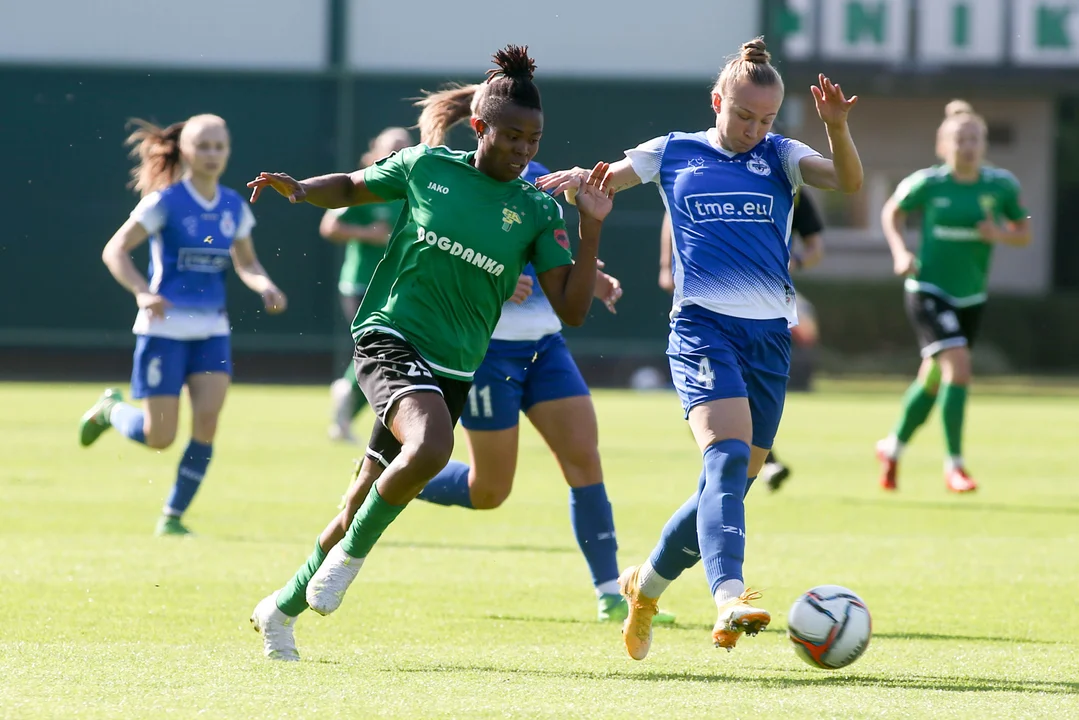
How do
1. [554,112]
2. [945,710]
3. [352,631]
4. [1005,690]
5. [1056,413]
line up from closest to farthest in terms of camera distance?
[945,710] → [1005,690] → [352,631] → [1056,413] → [554,112]

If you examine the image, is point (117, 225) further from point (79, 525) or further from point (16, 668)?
point (16, 668)

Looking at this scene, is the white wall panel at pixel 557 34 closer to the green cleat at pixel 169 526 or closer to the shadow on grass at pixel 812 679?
the green cleat at pixel 169 526

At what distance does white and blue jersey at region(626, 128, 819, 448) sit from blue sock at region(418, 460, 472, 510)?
5.12ft

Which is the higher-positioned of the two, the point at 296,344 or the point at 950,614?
the point at 950,614

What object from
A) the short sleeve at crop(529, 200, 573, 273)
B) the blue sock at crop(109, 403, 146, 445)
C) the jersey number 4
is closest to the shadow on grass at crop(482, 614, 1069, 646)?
the jersey number 4

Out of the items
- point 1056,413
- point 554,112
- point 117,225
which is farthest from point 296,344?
point 1056,413

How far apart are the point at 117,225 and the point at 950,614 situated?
1840 cm

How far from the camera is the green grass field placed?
4.82 m

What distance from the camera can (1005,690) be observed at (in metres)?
5.07

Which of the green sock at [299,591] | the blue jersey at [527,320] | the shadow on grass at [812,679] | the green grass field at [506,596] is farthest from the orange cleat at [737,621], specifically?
the blue jersey at [527,320]

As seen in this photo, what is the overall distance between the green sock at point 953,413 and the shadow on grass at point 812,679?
5950 millimetres

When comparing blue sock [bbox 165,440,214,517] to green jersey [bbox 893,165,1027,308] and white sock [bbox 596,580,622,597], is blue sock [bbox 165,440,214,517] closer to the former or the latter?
white sock [bbox 596,580,622,597]

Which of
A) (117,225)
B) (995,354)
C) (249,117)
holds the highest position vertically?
(249,117)

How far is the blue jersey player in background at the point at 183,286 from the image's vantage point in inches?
336
